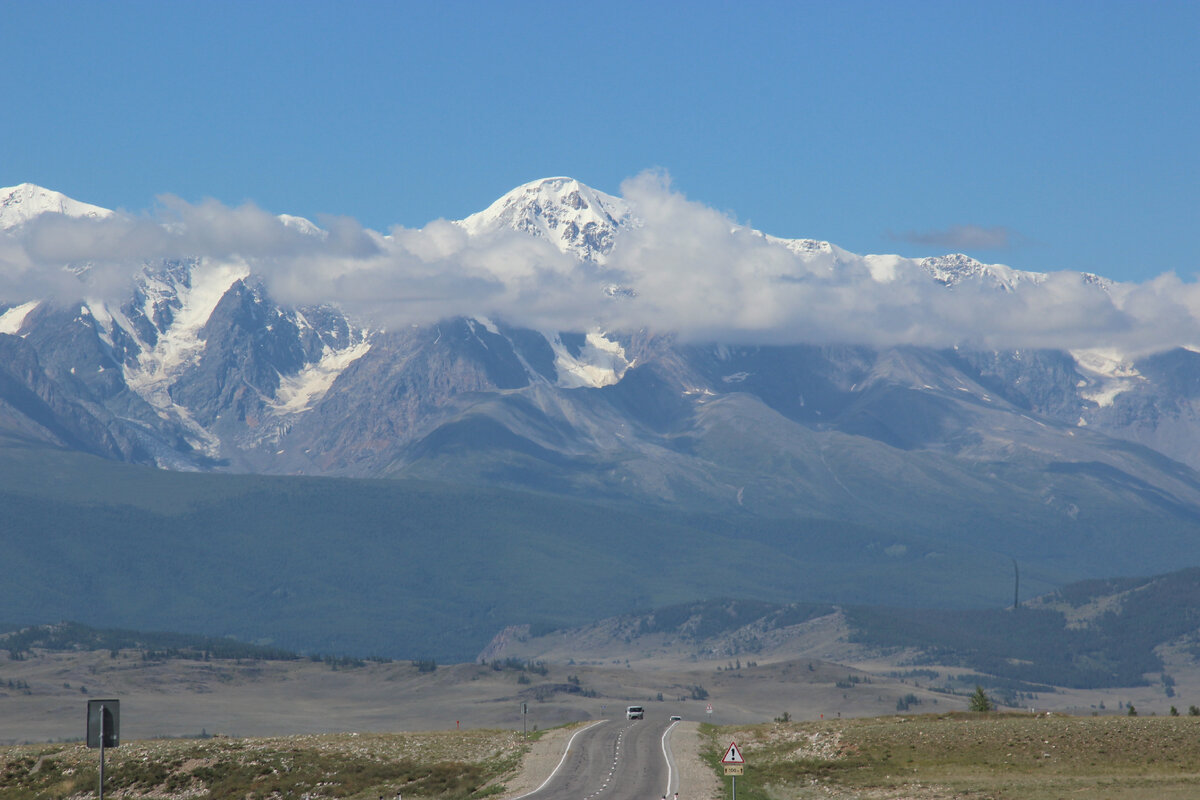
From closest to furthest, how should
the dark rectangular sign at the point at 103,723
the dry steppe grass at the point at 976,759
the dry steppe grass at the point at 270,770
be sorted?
the dark rectangular sign at the point at 103,723
the dry steppe grass at the point at 976,759
the dry steppe grass at the point at 270,770

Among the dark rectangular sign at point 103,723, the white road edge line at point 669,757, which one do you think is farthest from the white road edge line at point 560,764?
the dark rectangular sign at point 103,723

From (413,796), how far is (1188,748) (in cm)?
4898

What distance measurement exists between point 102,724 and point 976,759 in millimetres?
57259

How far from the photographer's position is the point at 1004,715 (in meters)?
128

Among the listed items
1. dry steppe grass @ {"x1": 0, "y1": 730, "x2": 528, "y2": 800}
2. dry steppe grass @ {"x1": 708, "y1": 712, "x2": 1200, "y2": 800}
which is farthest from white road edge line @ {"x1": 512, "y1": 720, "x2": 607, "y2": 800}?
dry steppe grass @ {"x1": 708, "y1": 712, "x2": 1200, "y2": 800}

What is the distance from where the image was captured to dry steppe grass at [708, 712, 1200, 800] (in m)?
91.6

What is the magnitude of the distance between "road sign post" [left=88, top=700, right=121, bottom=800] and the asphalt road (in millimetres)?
27538

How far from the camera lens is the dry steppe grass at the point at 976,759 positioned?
91.6 metres

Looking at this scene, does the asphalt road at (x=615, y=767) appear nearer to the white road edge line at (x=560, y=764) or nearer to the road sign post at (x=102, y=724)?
the white road edge line at (x=560, y=764)

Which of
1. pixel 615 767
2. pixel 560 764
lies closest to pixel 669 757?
pixel 615 767

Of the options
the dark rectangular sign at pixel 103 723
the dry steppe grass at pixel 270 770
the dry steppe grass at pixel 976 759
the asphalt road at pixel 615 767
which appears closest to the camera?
the dark rectangular sign at pixel 103 723

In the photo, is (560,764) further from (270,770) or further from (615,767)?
(270,770)

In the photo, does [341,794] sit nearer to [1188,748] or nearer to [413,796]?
[413,796]

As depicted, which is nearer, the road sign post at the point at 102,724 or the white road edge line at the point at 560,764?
the road sign post at the point at 102,724
